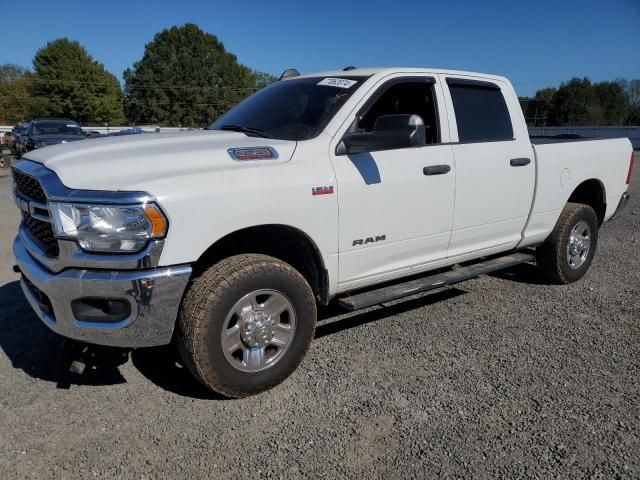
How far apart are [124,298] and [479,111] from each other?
324cm

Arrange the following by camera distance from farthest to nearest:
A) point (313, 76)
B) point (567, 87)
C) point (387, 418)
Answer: point (567, 87) → point (313, 76) → point (387, 418)

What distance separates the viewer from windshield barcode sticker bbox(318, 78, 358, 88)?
376 centimetres

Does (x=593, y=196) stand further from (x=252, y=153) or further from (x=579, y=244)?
(x=252, y=153)

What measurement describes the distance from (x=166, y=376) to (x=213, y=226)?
1.25 meters

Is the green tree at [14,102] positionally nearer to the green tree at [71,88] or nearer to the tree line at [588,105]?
the green tree at [71,88]

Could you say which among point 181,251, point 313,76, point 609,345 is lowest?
point 609,345

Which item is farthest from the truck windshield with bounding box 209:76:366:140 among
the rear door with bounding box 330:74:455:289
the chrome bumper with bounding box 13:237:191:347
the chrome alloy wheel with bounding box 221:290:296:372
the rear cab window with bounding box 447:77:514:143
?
A: the chrome bumper with bounding box 13:237:191:347

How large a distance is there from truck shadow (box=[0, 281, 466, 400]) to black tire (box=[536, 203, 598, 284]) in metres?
1.74

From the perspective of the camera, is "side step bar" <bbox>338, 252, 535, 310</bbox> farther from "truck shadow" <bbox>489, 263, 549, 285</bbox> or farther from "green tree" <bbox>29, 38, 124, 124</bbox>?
"green tree" <bbox>29, 38, 124, 124</bbox>

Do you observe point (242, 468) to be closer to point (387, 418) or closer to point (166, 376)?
point (387, 418)

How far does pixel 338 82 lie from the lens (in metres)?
3.85

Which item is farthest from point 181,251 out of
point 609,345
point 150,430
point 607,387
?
point 609,345

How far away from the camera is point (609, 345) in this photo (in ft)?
12.9

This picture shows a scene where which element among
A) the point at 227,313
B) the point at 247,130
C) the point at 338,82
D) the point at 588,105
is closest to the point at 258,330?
the point at 227,313
